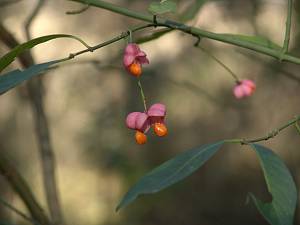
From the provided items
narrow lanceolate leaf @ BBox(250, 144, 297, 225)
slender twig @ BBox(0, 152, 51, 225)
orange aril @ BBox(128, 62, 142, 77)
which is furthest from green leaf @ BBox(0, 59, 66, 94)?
slender twig @ BBox(0, 152, 51, 225)

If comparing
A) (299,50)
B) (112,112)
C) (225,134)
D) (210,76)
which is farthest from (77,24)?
(299,50)

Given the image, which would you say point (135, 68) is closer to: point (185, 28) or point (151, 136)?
point (185, 28)

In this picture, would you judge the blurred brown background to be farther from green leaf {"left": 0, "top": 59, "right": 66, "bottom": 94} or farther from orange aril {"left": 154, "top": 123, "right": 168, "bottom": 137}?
green leaf {"left": 0, "top": 59, "right": 66, "bottom": 94}

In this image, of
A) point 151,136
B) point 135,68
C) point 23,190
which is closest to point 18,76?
point 135,68

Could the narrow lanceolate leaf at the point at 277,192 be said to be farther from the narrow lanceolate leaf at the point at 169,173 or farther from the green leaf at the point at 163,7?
the green leaf at the point at 163,7

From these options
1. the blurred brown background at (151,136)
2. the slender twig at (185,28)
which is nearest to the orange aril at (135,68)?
the slender twig at (185,28)

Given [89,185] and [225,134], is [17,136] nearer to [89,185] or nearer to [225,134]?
[89,185]
